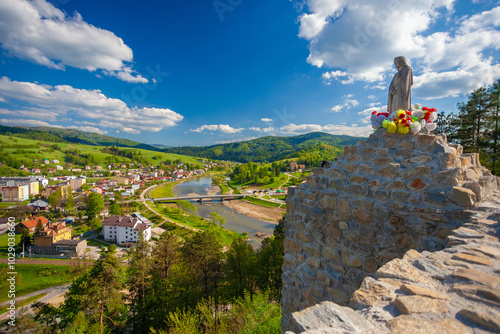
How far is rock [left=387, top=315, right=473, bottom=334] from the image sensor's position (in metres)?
1.23

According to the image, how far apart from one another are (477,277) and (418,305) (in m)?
0.63

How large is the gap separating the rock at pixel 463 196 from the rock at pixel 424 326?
6.92 ft

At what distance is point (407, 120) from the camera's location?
3.46 meters

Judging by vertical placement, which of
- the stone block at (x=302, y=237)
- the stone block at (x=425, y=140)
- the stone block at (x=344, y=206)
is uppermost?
the stone block at (x=425, y=140)

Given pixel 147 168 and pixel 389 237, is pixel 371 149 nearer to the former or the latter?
pixel 389 237

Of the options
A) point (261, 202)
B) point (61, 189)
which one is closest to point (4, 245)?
point (61, 189)

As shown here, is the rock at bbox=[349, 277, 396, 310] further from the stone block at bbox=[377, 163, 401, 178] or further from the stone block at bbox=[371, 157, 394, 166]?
the stone block at bbox=[371, 157, 394, 166]

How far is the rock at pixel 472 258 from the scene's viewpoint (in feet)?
6.11

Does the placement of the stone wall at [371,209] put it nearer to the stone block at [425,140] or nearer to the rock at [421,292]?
the stone block at [425,140]

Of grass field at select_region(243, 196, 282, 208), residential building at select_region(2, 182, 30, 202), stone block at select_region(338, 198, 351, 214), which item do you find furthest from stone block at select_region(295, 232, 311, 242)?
residential building at select_region(2, 182, 30, 202)

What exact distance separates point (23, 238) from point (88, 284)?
1160 inches

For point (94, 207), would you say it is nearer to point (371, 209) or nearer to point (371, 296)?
point (371, 209)

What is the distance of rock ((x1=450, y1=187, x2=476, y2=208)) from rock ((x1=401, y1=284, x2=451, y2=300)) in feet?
5.91

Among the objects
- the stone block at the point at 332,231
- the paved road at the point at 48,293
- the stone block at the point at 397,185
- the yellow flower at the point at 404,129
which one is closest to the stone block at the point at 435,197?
the stone block at the point at 397,185
